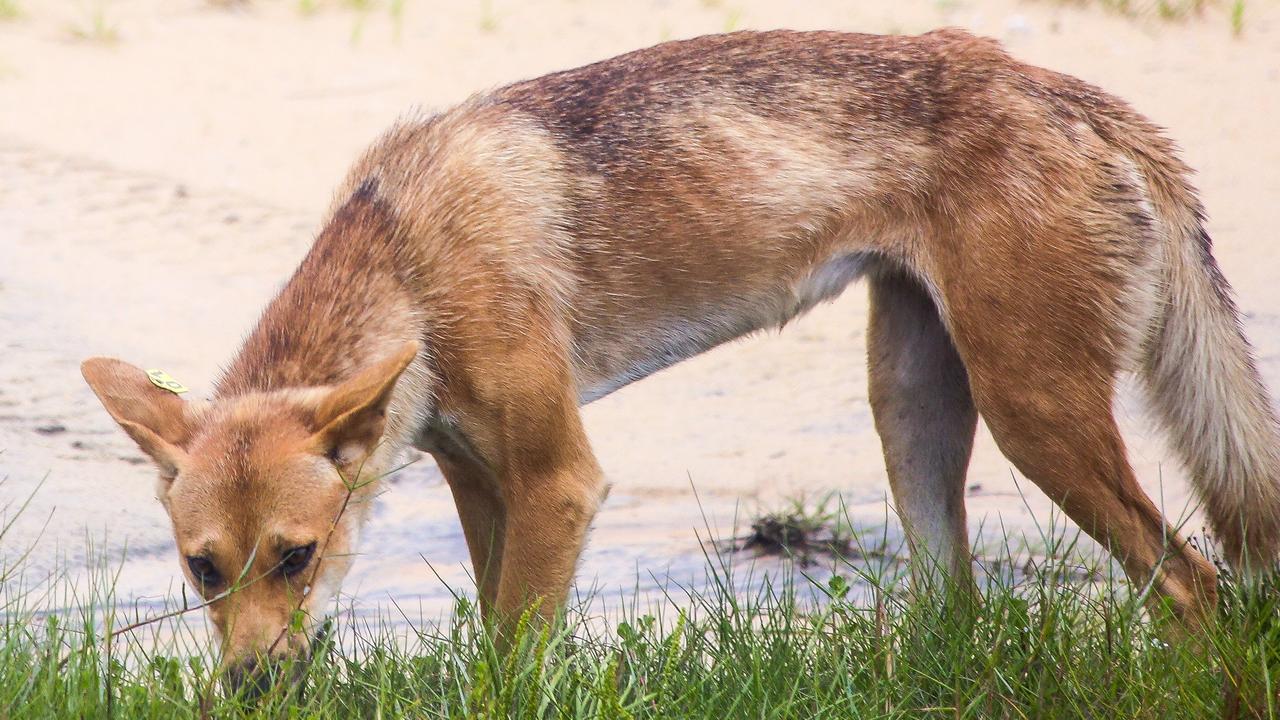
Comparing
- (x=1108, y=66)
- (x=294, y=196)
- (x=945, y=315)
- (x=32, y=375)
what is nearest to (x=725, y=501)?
(x=945, y=315)

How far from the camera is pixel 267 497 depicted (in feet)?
11.8

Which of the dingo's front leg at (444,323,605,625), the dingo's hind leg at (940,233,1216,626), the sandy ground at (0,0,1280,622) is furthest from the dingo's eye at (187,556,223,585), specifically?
the dingo's hind leg at (940,233,1216,626)

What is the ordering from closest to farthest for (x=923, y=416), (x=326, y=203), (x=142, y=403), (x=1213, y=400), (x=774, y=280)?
1. (x=142, y=403)
2. (x=1213, y=400)
3. (x=774, y=280)
4. (x=923, y=416)
5. (x=326, y=203)

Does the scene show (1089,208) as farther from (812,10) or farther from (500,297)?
(812,10)

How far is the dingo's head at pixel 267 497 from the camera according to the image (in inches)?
139

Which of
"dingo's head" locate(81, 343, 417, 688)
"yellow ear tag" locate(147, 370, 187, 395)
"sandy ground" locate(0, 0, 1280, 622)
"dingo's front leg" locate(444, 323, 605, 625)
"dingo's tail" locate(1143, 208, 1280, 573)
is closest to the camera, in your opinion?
"dingo's head" locate(81, 343, 417, 688)

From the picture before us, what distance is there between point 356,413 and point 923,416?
1906 millimetres

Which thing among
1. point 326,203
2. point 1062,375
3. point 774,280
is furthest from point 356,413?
point 326,203

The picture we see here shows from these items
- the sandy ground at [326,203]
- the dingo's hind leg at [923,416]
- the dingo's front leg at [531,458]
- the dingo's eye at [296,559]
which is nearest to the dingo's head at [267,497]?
the dingo's eye at [296,559]

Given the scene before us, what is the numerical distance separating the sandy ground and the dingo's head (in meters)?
0.90

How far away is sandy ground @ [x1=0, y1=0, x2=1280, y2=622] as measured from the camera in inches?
248

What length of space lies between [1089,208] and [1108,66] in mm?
6915

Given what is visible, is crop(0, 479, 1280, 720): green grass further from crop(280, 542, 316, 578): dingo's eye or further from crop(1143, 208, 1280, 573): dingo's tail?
crop(1143, 208, 1280, 573): dingo's tail

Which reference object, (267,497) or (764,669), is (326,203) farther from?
(764,669)
